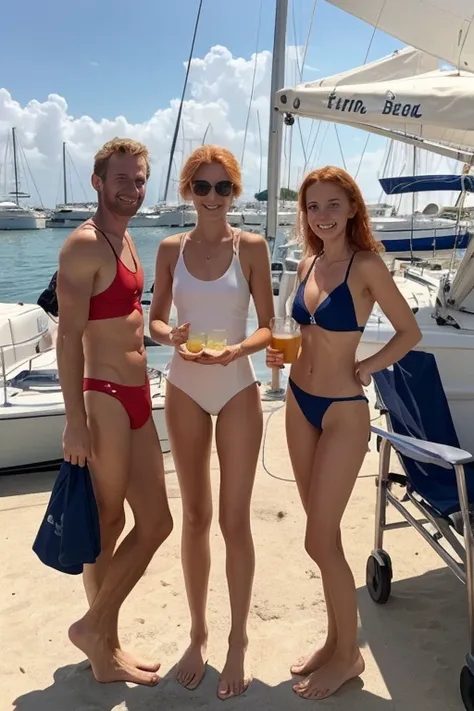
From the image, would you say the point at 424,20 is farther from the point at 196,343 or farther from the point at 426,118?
the point at 196,343

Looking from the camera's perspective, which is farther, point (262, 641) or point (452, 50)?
point (452, 50)

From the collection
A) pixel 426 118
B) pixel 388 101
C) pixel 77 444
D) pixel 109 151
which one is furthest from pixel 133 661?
pixel 388 101

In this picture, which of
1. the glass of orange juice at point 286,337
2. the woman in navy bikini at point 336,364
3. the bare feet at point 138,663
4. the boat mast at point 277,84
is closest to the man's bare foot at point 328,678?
the woman in navy bikini at point 336,364

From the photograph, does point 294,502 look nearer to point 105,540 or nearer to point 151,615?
point 151,615

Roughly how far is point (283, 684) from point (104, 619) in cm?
82

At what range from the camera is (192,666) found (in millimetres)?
2520

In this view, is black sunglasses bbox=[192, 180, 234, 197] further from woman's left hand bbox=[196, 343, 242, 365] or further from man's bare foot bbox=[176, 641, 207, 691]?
man's bare foot bbox=[176, 641, 207, 691]

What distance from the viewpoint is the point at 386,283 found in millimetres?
2270

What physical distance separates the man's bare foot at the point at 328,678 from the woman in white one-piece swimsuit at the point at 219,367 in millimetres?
255

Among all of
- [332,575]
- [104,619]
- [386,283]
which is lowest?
[104,619]

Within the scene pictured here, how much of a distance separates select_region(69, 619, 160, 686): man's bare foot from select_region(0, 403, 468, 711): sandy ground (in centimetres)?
4

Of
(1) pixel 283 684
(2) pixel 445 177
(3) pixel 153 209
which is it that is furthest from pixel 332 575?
(3) pixel 153 209

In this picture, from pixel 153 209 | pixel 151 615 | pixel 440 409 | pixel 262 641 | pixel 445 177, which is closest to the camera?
pixel 262 641

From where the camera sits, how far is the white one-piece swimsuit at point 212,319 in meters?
2.34
